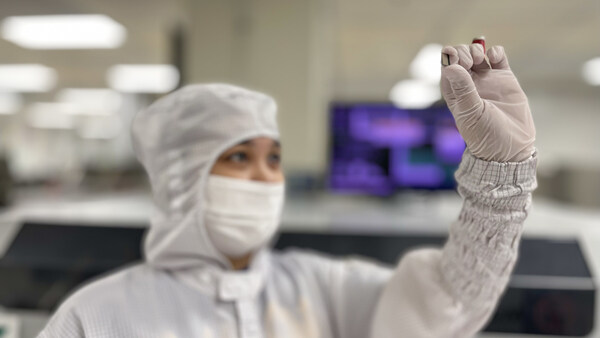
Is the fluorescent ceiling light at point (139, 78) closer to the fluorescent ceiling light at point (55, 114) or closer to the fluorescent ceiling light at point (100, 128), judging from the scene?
the fluorescent ceiling light at point (100, 128)

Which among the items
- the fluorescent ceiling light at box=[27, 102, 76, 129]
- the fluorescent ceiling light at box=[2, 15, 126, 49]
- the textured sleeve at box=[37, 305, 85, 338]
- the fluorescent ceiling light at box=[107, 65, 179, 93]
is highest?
the fluorescent ceiling light at box=[2, 15, 126, 49]

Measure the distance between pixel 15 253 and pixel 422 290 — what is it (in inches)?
36.5

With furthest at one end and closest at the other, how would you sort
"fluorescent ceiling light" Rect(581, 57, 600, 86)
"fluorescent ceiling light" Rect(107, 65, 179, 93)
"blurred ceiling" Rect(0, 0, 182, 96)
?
"fluorescent ceiling light" Rect(581, 57, 600, 86) < "fluorescent ceiling light" Rect(107, 65, 179, 93) < "blurred ceiling" Rect(0, 0, 182, 96)

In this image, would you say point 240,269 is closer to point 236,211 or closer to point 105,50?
point 236,211

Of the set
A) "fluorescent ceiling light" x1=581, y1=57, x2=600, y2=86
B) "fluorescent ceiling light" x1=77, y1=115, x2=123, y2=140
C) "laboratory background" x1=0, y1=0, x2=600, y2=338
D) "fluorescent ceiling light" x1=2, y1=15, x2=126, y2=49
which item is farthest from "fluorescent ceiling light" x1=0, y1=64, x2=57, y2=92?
"fluorescent ceiling light" x1=581, y1=57, x2=600, y2=86

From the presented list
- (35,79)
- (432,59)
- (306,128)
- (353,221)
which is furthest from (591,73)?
(35,79)

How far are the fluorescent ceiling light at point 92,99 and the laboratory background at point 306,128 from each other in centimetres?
3

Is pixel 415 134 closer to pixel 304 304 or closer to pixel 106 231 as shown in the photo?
pixel 304 304

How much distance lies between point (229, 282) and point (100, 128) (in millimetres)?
6247

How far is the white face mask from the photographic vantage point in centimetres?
72

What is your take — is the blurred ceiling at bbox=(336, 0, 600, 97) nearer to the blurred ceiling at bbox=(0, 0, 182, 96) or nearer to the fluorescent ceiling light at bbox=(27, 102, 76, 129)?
the blurred ceiling at bbox=(0, 0, 182, 96)

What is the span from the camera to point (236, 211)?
723 millimetres

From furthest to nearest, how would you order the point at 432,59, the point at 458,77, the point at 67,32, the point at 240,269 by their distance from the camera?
the point at 67,32 → the point at 240,269 → the point at 432,59 → the point at 458,77

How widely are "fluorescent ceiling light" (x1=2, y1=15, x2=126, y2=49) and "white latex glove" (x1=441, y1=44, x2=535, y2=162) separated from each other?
99.5 inches
